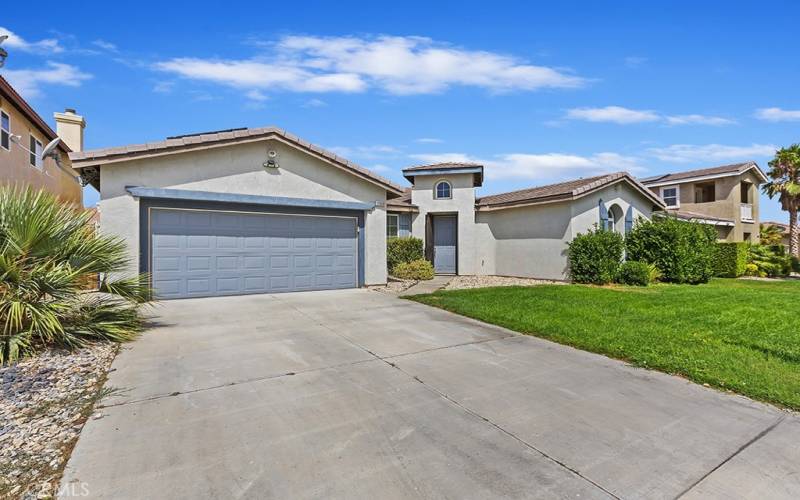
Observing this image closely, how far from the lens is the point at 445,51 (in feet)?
39.5

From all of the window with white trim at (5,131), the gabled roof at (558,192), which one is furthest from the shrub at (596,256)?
the window with white trim at (5,131)

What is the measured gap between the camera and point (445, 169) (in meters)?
17.0

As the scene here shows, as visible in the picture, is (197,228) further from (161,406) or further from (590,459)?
(590,459)

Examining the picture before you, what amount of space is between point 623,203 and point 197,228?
642 inches

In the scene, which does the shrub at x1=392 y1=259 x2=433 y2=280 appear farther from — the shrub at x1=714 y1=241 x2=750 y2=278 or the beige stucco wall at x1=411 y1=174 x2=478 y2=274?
the shrub at x1=714 y1=241 x2=750 y2=278

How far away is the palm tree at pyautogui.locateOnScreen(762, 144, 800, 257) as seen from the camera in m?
23.5

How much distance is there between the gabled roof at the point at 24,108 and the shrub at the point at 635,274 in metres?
20.5

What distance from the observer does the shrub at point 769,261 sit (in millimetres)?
20062

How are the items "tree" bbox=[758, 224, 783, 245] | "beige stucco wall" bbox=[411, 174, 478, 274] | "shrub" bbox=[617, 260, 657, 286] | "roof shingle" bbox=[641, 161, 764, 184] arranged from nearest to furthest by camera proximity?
1. "shrub" bbox=[617, 260, 657, 286]
2. "beige stucco wall" bbox=[411, 174, 478, 274]
3. "roof shingle" bbox=[641, 161, 764, 184]
4. "tree" bbox=[758, 224, 783, 245]

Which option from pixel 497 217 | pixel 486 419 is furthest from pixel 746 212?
pixel 486 419

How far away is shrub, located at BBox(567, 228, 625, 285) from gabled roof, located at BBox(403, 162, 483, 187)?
16.8ft

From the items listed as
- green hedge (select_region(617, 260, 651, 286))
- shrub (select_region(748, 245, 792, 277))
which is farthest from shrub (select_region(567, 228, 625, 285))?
shrub (select_region(748, 245, 792, 277))

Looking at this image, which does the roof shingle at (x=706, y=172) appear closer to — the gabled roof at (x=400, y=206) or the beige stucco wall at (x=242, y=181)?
the gabled roof at (x=400, y=206)

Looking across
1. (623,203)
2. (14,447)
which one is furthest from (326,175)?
(623,203)
